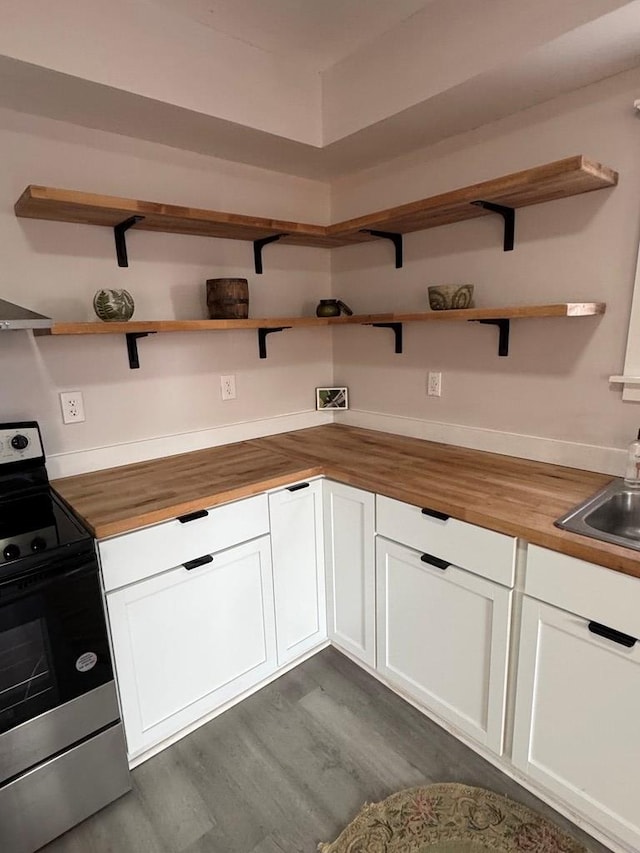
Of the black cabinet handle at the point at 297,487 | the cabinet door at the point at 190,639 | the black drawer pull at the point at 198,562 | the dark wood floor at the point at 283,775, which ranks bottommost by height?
the dark wood floor at the point at 283,775

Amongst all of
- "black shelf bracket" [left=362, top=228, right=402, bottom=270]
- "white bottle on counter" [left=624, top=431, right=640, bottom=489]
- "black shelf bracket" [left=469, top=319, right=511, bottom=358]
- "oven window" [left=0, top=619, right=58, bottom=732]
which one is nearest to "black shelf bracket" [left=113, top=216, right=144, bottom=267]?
"black shelf bracket" [left=362, top=228, right=402, bottom=270]

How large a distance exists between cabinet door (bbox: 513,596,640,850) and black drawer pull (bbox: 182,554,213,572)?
3.28 ft

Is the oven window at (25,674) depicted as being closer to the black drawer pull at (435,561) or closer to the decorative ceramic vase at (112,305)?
the decorative ceramic vase at (112,305)

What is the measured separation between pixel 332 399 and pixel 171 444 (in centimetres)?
93

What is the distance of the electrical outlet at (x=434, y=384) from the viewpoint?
2223 millimetres

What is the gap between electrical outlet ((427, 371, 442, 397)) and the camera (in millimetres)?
2223

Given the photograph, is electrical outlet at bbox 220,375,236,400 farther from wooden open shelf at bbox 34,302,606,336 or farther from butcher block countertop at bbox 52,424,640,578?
wooden open shelf at bbox 34,302,606,336

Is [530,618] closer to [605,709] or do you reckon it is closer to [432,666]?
[605,709]

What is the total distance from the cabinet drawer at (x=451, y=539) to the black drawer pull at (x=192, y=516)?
0.61 meters

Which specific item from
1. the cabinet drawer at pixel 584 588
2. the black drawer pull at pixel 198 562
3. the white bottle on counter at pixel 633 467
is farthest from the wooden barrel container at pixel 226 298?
the white bottle on counter at pixel 633 467

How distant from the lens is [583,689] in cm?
127

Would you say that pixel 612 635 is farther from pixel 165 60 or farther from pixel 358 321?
pixel 165 60

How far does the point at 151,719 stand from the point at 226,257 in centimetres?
186

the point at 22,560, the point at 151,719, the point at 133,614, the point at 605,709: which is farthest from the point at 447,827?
the point at 22,560
